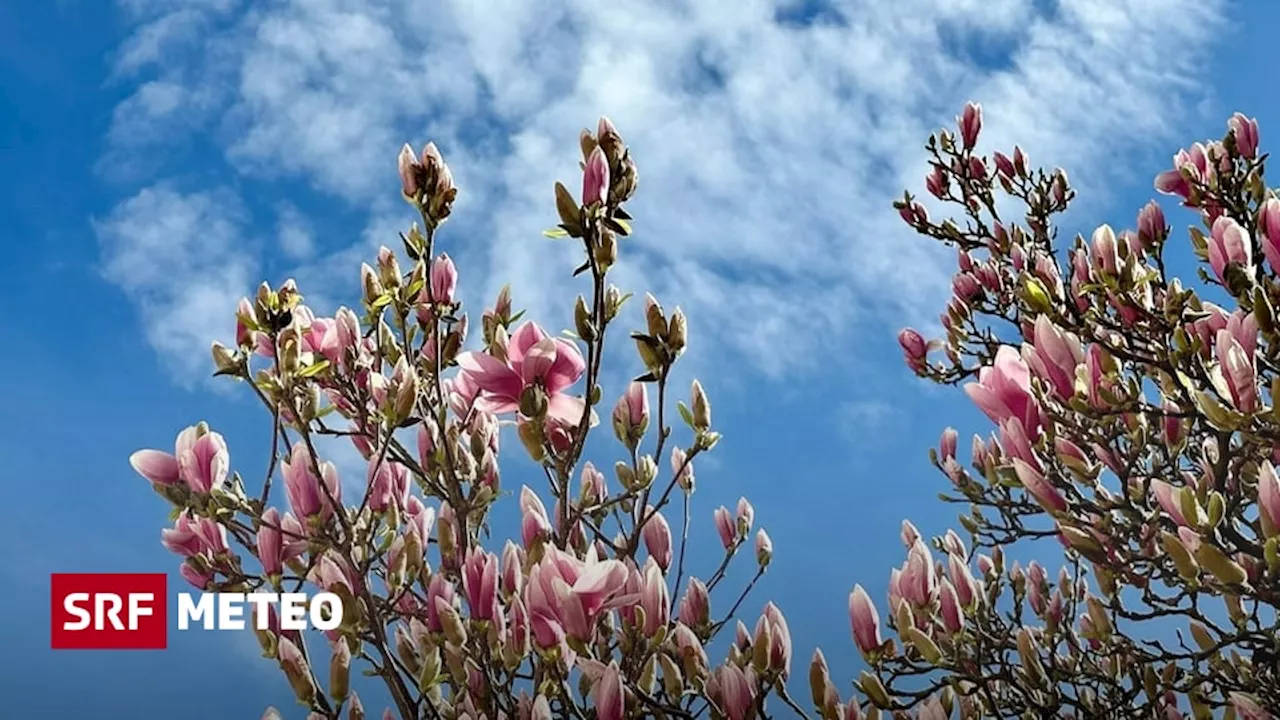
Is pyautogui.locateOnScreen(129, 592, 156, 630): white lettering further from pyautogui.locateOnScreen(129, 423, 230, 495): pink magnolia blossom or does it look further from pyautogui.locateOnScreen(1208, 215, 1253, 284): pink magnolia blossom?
pyautogui.locateOnScreen(1208, 215, 1253, 284): pink magnolia blossom

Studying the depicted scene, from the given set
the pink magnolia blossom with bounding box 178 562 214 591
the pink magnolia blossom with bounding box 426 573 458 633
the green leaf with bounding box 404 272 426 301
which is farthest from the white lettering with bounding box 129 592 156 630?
the green leaf with bounding box 404 272 426 301

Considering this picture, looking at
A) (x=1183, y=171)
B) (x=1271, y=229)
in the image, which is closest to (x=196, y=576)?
(x=1271, y=229)

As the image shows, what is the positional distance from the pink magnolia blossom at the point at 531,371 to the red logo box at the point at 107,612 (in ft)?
4.52

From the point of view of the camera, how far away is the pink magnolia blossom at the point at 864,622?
7.77 feet

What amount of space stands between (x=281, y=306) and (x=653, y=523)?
3.35 ft

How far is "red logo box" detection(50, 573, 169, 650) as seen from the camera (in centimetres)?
294

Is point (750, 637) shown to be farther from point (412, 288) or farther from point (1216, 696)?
point (1216, 696)

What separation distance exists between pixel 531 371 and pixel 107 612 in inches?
68.2

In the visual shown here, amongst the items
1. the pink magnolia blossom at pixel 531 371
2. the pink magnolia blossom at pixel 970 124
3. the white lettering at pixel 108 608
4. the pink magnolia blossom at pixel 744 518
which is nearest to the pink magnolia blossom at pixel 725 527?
the pink magnolia blossom at pixel 744 518

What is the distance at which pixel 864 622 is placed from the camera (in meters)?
2.37

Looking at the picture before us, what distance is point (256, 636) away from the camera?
7.71 ft

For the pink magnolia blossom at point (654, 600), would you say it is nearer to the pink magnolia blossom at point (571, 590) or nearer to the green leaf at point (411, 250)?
the pink magnolia blossom at point (571, 590)

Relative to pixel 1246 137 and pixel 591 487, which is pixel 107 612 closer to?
pixel 591 487

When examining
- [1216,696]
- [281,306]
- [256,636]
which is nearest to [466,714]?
[256,636]
